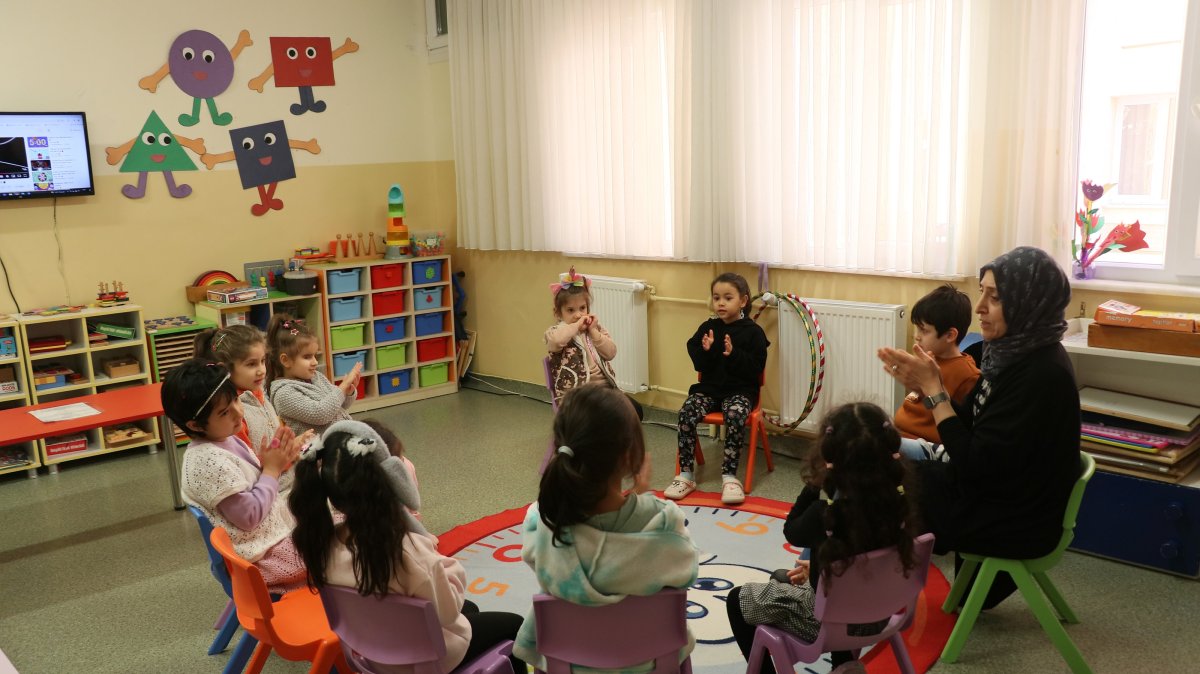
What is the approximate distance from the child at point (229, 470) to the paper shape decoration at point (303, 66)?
141 inches

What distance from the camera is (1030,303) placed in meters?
2.57

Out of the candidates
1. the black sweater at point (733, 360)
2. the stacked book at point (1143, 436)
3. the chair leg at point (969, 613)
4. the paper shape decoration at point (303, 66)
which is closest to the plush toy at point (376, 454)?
the chair leg at point (969, 613)

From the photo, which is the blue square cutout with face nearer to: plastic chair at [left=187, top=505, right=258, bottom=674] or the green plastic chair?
plastic chair at [left=187, top=505, right=258, bottom=674]

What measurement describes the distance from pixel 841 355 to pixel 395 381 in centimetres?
302

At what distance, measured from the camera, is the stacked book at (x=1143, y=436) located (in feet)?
10.2

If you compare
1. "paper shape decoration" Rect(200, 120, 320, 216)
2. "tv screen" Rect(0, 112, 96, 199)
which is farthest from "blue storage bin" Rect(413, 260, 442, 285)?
"tv screen" Rect(0, 112, 96, 199)

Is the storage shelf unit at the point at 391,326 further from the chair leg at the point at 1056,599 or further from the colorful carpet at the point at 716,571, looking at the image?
the chair leg at the point at 1056,599

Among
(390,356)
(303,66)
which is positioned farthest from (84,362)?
(303,66)

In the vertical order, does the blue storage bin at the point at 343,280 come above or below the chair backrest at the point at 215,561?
above

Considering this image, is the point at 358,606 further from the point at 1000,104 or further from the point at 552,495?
the point at 1000,104

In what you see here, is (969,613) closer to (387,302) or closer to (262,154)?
(387,302)

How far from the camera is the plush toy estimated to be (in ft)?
6.32

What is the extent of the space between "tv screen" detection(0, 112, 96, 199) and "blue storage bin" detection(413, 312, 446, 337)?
2.03 m

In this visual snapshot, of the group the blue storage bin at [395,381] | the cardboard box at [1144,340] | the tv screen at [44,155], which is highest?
the tv screen at [44,155]
